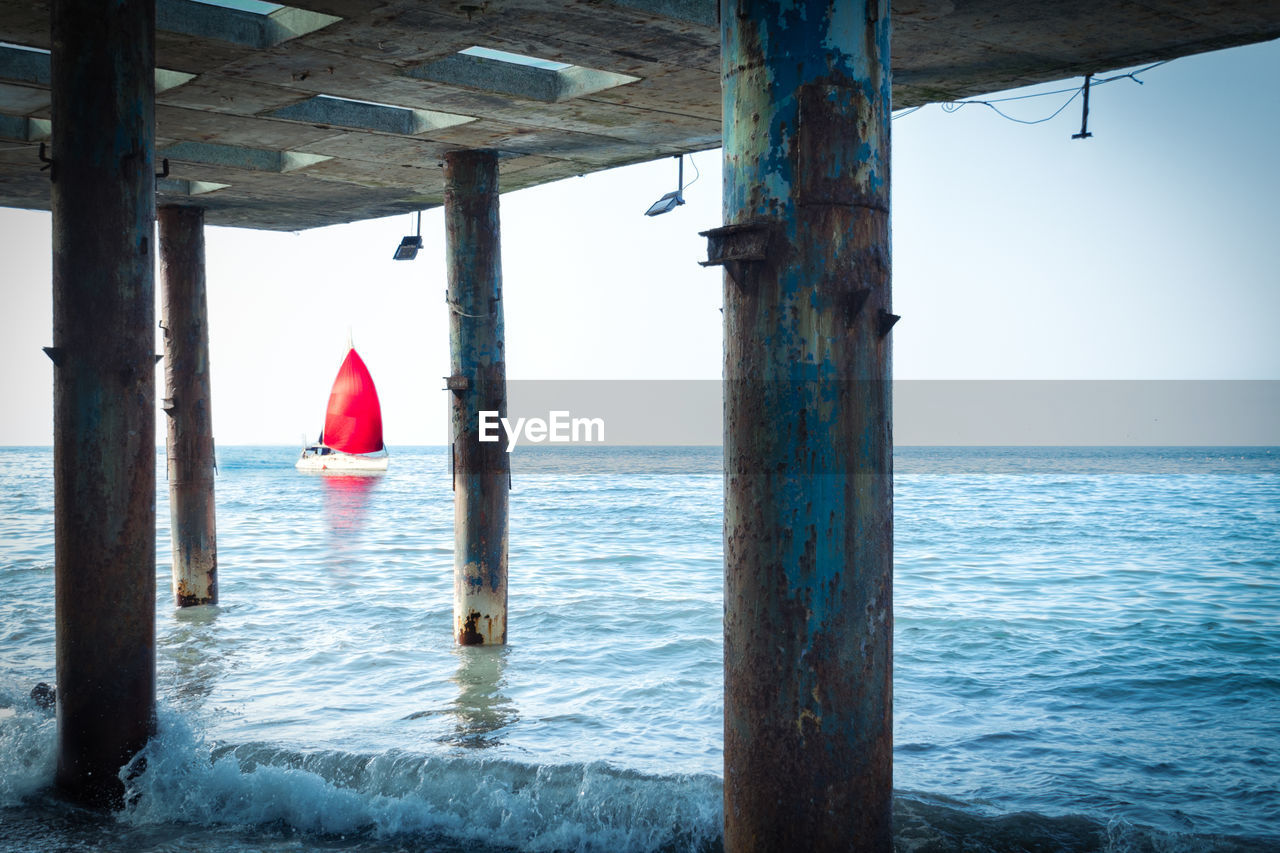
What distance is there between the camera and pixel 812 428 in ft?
9.36

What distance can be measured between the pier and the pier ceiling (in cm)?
2

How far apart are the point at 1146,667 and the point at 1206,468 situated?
165ft

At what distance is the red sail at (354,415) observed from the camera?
36.1 meters

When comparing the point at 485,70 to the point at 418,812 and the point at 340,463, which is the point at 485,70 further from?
the point at 340,463

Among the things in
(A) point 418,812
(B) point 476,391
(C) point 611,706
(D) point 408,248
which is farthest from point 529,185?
(A) point 418,812

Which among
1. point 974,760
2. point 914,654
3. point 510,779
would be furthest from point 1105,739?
point 510,779

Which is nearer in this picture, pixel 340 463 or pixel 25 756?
pixel 25 756

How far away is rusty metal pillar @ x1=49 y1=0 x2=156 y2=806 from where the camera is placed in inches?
187

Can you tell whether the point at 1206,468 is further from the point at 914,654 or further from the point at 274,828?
the point at 274,828

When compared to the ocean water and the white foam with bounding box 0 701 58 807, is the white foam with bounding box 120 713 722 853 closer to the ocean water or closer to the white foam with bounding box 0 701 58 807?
the ocean water

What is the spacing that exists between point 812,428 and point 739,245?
52 centimetres

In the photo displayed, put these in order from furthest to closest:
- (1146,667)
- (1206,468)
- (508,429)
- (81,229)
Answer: (1206,468), (1146,667), (508,429), (81,229)

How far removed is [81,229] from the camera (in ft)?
15.5

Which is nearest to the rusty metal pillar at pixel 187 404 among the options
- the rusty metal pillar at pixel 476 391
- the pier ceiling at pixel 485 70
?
the pier ceiling at pixel 485 70
